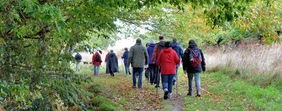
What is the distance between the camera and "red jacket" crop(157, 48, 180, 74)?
11.9 m

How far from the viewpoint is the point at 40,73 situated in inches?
261

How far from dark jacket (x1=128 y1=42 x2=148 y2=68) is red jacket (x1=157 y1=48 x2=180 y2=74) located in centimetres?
246

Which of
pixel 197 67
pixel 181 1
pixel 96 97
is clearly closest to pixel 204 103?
pixel 197 67

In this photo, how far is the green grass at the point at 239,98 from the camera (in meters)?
10.6

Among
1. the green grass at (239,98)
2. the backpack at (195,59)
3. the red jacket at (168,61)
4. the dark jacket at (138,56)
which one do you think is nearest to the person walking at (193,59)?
the backpack at (195,59)

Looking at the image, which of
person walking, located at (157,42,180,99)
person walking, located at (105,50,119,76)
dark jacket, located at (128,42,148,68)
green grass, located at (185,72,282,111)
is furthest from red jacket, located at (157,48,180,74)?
person walking, located at (105,50,119,76)

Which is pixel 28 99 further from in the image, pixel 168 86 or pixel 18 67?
pixel 168 86

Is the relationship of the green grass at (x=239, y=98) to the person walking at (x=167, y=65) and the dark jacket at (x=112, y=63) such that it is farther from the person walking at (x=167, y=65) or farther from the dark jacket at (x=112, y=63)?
the dark jacket at (x=112, y=63)

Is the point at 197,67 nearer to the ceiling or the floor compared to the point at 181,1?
nearer to the floor

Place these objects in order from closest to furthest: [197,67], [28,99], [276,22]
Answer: [28,99]
[276,22]
[197,67]

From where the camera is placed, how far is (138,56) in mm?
14570

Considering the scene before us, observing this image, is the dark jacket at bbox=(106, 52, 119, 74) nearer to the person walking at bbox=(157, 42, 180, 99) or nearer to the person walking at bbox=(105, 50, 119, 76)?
the person walking at bbox=(105, 50, 119, 76)

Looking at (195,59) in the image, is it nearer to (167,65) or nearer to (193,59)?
(193,59)

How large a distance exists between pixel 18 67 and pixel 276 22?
18.4 ft
